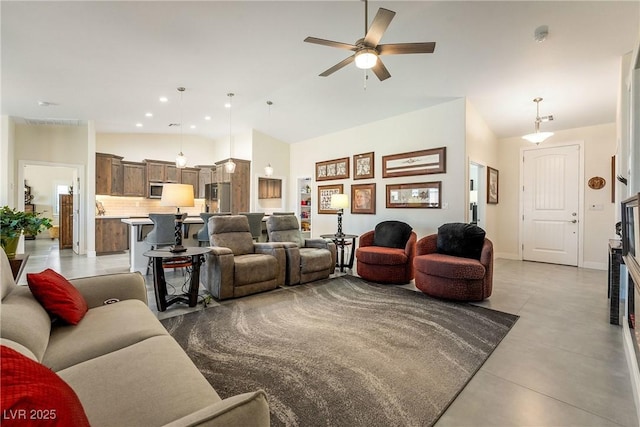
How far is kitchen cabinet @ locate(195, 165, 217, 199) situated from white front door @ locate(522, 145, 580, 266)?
7642 millimetres

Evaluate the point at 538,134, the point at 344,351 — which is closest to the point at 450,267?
the point at 344,351

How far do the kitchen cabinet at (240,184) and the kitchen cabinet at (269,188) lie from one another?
395 millimetres

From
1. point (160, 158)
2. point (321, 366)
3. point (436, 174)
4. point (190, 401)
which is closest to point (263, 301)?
point (321, 366)

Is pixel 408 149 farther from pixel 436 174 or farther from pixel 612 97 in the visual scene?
pixel 612 97

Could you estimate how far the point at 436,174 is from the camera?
493cm

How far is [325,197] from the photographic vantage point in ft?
23.0

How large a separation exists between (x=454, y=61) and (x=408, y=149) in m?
1.79

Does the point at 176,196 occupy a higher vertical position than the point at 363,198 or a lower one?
lower

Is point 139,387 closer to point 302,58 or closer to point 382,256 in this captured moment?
point 382,256

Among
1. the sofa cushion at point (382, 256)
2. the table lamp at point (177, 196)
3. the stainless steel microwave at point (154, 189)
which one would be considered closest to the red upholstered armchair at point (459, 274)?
the sofa cushion at point (382, 256)

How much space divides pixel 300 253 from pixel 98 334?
288 cm

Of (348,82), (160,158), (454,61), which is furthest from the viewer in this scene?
Answer: (160,158)

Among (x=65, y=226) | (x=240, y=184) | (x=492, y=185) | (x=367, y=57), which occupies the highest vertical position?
(x=367, y=57)

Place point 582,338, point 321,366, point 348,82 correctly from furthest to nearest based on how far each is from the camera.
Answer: point 348,82 → point 582,338 → point 321,366
